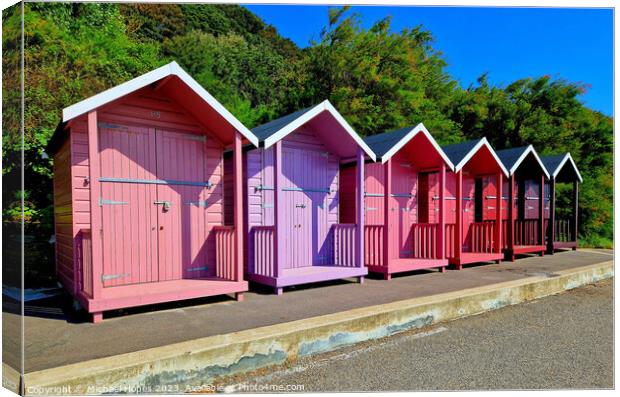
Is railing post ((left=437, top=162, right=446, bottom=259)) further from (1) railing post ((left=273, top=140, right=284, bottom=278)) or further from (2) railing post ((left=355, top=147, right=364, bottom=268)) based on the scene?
(1) railing post ((left=273, top=140, right=284, bottom=278))

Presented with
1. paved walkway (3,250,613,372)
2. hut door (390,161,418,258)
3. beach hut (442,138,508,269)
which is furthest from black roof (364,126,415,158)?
paved walkway (3,250,613,372)

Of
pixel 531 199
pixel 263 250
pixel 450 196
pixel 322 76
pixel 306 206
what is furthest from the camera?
pixel 322 76

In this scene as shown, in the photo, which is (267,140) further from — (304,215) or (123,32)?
(123,32)

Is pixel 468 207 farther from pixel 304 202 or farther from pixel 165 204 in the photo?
pixel 165 204

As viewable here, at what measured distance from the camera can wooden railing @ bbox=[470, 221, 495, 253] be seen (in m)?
10.3

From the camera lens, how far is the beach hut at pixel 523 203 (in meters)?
10.5

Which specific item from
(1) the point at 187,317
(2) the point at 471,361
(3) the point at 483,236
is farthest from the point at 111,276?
(3) the point at 483,236

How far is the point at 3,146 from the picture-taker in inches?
119

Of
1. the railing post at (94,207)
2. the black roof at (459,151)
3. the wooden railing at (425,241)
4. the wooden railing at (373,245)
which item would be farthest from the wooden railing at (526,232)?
the railing post at (94,207)

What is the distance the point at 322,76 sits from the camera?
19203 millimetres

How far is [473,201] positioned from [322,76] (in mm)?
10713

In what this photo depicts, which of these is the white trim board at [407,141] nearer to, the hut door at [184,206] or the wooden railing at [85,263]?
the hut door at [184,206]

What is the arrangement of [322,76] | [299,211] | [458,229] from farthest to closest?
1. [322,76]
2. [458,229]
3. [299,211]

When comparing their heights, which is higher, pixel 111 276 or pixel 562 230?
pixel 111 276
